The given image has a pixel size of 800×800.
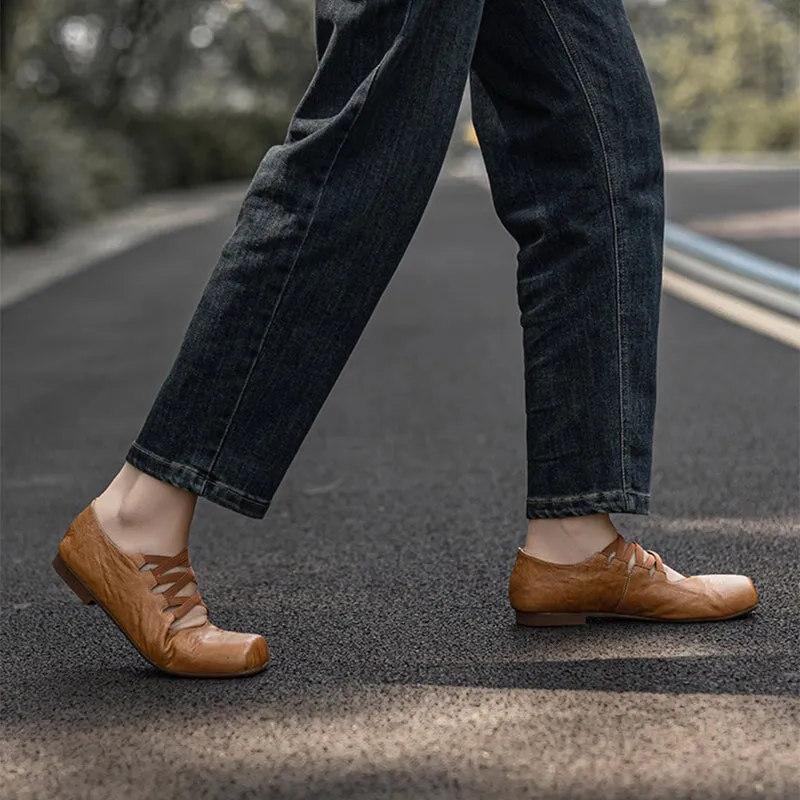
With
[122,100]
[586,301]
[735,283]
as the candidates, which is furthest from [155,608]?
[122,100]

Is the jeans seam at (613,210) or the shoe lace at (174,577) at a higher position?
the jeans seam at (613,210)

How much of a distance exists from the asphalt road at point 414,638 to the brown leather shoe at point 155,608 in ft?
0.12

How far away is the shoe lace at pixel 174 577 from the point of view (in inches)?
82.7

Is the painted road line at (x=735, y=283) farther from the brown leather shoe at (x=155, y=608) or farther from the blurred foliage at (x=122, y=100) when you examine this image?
the brown leather shoe at (x=155, y=608)

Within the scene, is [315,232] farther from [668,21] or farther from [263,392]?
[668,21]

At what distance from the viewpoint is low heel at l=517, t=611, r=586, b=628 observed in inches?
89.2

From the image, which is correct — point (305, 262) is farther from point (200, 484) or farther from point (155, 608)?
point (155, 608)

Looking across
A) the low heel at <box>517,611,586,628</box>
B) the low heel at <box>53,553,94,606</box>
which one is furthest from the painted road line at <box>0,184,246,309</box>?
the low heel at <box>517,611,586,628</box>

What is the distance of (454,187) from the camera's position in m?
22.1

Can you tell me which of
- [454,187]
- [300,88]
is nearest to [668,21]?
[300,88]

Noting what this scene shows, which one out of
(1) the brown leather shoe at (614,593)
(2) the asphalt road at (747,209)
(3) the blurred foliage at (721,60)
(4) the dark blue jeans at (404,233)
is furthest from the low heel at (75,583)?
(3) the blurred foliage at (721,60)

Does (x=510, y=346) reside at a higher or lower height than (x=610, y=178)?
lower

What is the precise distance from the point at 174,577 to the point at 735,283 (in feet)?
19.8

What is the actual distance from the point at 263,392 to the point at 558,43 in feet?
2.09
